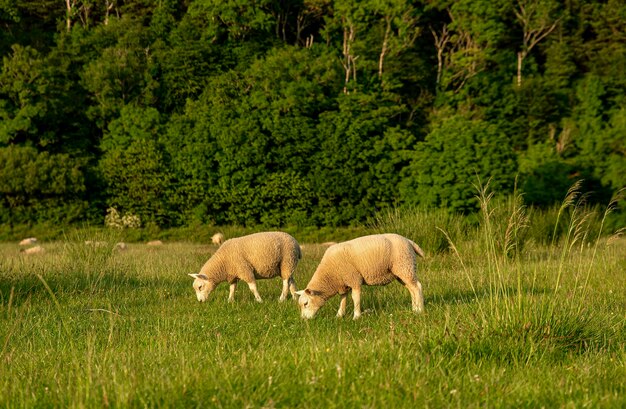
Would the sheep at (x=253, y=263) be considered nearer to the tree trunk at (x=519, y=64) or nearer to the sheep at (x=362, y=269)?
the sheep at (x=362, y=269)

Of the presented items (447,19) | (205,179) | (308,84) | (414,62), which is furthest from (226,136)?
(447,19)

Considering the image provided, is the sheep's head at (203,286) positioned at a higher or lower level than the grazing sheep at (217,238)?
higher

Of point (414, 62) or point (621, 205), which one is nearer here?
point (621, 205)

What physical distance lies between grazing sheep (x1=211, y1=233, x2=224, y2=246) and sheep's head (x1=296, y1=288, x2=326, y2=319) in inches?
793

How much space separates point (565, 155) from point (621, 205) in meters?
5.64

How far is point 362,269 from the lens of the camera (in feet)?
31.4

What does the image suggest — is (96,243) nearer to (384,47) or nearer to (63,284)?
(63,284)

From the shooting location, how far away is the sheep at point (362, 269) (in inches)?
375

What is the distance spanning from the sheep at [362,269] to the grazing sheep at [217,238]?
2007cm

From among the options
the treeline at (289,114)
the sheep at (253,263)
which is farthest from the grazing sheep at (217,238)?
the sheep at (253,263)

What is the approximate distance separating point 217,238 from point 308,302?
2082 centimetres

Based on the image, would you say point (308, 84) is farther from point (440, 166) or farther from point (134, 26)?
point (134, 26)

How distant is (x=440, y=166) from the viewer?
34188 mm

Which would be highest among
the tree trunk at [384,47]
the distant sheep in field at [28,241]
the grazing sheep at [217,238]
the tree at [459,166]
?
the tree trunk at [384,47]
